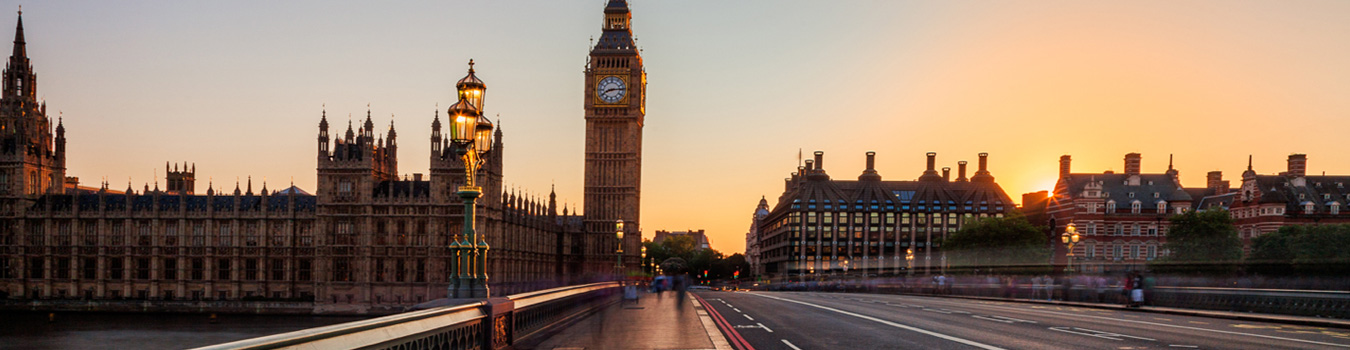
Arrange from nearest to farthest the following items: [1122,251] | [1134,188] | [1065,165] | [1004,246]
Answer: [1004,246] → [1122,251] → [1134,188] → [1065,165]

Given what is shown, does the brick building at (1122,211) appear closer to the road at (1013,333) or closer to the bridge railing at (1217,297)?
the bridge railing at (1217,297)

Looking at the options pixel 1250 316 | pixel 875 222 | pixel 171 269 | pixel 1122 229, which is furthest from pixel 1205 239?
pixel 171 269

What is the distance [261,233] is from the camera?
91.9 m

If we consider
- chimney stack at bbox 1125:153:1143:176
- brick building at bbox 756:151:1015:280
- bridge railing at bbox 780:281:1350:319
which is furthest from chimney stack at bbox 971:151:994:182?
bridge railing at bbox 780:281:1350:319

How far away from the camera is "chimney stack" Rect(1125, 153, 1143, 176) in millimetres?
112312

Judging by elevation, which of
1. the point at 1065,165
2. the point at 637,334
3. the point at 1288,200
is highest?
the point at 1065,165

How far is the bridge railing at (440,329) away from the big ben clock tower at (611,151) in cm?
9088

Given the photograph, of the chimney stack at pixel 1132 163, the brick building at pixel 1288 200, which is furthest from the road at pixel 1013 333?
the chimney stack at pixel 1132 163

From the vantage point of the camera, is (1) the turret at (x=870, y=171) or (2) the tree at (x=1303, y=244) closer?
(2) the tree at (x=1303, y=244)

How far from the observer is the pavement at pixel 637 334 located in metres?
19.4

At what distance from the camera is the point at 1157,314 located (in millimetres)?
31688

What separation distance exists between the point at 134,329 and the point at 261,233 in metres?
14.7

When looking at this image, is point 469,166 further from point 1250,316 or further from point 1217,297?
point 1217,297

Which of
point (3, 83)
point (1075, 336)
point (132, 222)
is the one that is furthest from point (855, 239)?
point (1075, 336)
